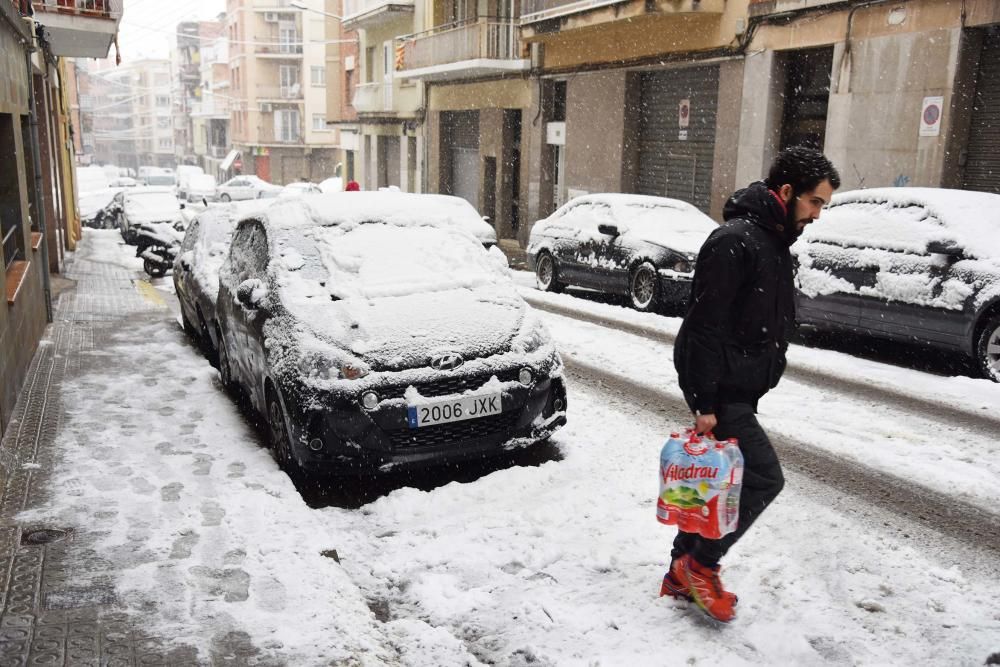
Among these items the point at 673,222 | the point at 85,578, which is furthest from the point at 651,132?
the point at 85,578

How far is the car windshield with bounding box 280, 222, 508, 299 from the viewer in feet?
19.2

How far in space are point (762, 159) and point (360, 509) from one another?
1307 cm

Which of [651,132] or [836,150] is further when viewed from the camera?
[651,132]

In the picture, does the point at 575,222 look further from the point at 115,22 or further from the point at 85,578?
the point at 85,578

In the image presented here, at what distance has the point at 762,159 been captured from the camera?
1608cm

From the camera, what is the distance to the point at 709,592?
12.0 feet

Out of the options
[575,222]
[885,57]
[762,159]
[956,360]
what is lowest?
[956,360]

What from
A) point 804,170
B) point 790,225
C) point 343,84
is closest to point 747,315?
point 790,225

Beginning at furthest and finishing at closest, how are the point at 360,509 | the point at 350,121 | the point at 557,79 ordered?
1. the point at 350,121
2. the point at 557,79
3. the point at 360,509

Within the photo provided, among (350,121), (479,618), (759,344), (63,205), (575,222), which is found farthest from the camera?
(350,121)

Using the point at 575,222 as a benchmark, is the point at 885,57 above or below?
above

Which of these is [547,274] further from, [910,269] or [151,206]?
[151,206]

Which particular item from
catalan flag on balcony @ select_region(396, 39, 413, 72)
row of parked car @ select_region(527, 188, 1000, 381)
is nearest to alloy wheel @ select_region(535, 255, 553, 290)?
row of parked car @ select_region(527, 188, 1000, 381)

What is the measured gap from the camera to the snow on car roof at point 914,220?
856 cm
